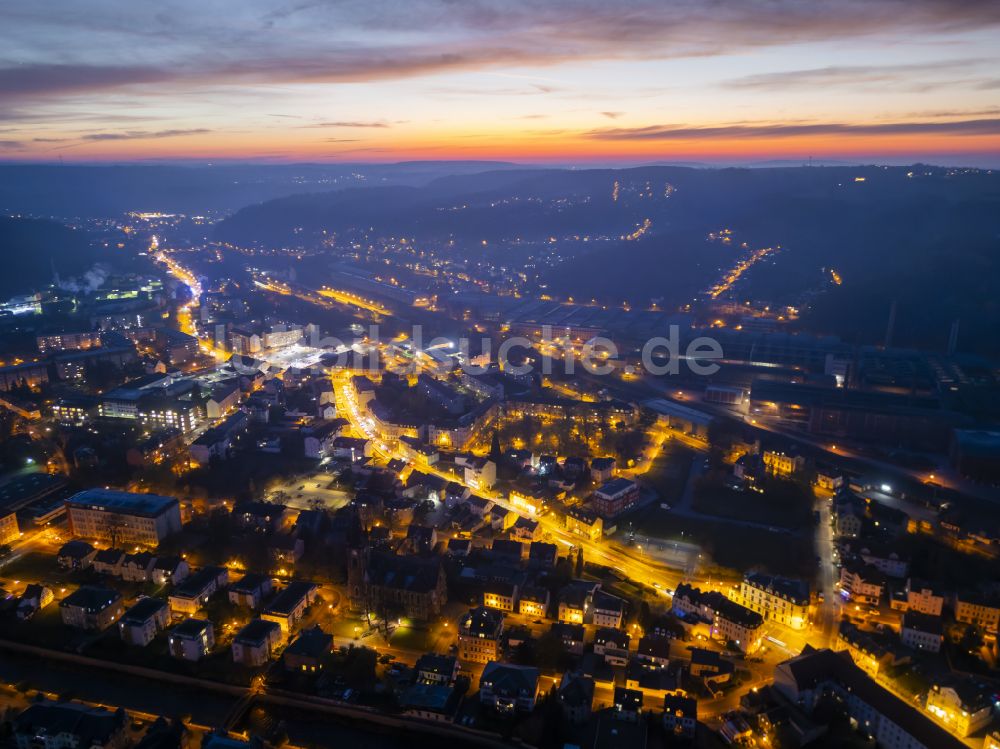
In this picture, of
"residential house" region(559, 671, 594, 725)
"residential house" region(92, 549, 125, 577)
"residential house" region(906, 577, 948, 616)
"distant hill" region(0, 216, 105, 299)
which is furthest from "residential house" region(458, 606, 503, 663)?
"distant hill" region(0, 216, 105, 299)

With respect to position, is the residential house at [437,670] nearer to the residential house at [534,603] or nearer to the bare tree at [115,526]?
the residential house at [534,603]

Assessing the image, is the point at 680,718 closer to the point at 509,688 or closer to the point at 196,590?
the point at 509,688

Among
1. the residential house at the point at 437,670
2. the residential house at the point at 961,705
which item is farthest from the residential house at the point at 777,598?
the residential house at the point at 437,670

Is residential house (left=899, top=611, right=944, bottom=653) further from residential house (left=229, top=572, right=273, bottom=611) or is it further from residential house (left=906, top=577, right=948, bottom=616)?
residential house (left=229, top=572, right=273, bottom=611)

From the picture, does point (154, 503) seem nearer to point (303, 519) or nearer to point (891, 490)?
point (303, 519)

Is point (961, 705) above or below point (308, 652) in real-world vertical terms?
above

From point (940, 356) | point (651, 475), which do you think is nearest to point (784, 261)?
point (940, 356)

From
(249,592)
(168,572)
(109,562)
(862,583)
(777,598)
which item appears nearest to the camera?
(777,598)

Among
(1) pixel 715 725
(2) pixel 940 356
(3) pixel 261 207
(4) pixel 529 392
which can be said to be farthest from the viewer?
(3) pixel 261 207

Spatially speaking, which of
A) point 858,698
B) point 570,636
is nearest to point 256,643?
point 570,636

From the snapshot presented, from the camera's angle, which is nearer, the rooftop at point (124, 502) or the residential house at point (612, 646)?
the residential house at point (612, 646)

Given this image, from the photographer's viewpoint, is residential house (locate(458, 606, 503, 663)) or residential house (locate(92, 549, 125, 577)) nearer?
residential house (locate(458, 606, 503, 663))
